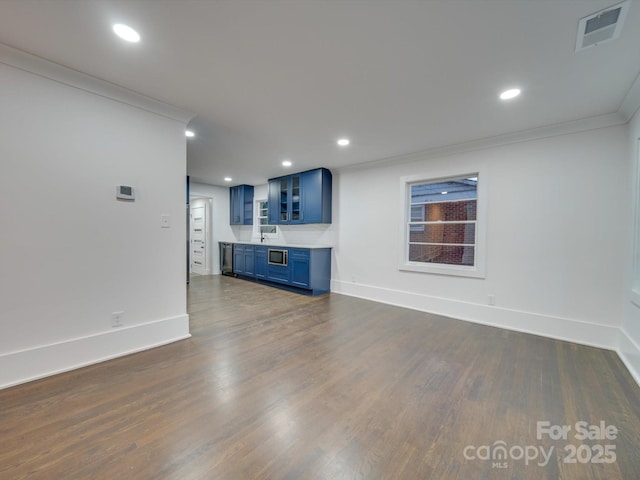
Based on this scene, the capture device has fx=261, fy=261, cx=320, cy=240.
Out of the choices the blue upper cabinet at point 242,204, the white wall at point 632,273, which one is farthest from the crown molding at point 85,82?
the white wall at point 632,273

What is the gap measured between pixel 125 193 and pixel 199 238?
17.9ft

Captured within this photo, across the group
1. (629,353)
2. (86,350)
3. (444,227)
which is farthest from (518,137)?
(86,350)

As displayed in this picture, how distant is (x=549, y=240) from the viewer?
10.5ft

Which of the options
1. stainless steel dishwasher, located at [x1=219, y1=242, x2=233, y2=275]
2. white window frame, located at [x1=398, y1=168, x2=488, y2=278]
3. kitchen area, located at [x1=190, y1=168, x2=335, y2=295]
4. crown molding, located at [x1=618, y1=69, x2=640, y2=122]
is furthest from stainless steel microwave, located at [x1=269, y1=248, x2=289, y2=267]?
crown molding, located at [x1=618, y1=69, x2=640, y2=122]

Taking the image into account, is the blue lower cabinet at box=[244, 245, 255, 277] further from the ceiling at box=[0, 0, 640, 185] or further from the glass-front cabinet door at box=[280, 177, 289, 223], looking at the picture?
the ceiling at box=[0, 0, 640, 185]

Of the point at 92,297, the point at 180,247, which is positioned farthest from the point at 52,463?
the point at 180,247

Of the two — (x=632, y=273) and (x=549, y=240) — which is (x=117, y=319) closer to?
(x=549, y=240)

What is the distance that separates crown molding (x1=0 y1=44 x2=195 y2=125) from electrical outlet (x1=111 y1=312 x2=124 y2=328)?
2.02 metres

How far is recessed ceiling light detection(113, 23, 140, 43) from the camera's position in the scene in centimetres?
169

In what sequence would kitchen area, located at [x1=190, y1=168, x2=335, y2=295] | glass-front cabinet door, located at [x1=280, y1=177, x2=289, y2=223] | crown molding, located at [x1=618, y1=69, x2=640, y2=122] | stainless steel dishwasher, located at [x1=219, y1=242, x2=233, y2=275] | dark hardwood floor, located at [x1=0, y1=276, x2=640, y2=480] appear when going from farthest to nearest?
stainless steel dishwasher, located at [x1=219, y1=242, x2=233, y2=275]
glass-front cabinet door, located at [x1=280, y1=177, x2=289, y2=223]
kitchen area, located at [x1=190, y1=168, x2=335, y2=295]
crown molding, located at [x1=618, y1=69, x2=640, y2=122]
dark hardwood floor, located at [x1=0, y1=276, x2=640, y2=480]

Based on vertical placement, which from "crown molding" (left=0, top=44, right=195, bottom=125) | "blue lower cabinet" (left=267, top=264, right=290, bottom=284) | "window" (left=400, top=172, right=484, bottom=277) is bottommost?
"blue lower cabinet" (left=267, top=264, right=290, bottom=284)

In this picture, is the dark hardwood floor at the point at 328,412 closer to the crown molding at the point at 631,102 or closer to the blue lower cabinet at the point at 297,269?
the blue lower cabinet at the point at 297,269

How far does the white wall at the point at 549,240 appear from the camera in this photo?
289 centimetres

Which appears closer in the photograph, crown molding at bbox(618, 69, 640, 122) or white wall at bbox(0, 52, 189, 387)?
white wall at bbox(0, 52, 189, 387)
